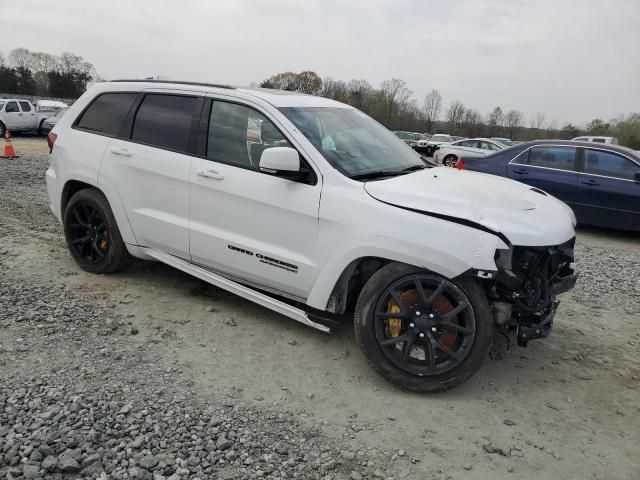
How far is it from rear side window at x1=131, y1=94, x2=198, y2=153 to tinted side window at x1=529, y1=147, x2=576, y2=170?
6.57 meters

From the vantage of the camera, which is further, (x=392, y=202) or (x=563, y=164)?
(x=563, y=164)

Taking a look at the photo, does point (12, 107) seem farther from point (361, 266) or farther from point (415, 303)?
point (415, 303)

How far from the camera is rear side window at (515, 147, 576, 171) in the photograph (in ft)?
27.7

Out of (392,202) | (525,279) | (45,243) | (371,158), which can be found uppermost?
(371,158)

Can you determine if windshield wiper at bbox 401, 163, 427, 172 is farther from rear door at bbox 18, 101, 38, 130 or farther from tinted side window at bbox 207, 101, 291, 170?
rear door at bbox 18, 101, 38, 130

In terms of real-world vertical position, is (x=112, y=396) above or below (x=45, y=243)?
below

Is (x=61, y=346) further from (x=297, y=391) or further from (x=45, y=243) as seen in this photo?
(x=45, y=243)

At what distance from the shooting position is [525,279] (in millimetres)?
3258

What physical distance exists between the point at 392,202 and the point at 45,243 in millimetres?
4339

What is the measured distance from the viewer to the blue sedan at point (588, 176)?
791cm

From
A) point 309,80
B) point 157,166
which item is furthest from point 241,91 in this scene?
point 309,80

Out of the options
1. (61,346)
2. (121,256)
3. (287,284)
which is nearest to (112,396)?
(61,346)

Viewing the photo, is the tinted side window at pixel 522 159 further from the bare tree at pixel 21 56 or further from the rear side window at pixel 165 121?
the bare tree at pixel 21 56

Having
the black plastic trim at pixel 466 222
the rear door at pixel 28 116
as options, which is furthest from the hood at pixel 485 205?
the rear door at pixel 28 116
